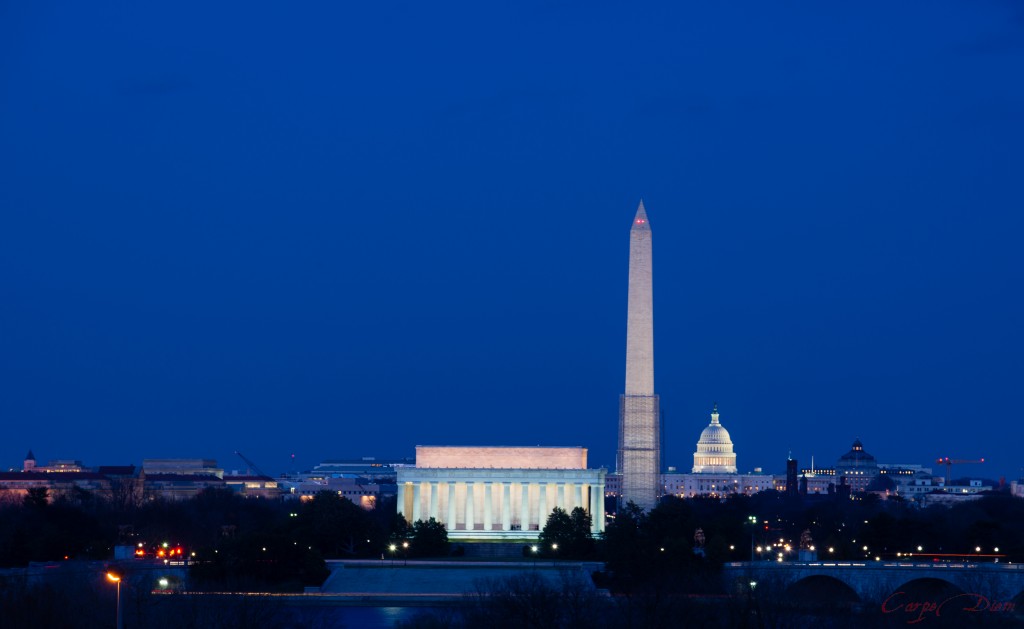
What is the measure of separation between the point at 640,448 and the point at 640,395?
8.42 feet

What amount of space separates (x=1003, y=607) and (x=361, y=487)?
99227 millimetres

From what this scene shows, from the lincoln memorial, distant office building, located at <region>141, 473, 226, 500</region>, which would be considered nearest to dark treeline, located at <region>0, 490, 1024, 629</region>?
the lincoln memorial

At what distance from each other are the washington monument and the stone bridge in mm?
18953

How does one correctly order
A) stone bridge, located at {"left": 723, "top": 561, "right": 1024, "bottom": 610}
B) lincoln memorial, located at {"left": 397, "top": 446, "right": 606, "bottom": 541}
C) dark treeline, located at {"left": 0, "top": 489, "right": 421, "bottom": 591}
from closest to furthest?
stone bridge, located at {"left": 723, "top": 561, "right": 1024, "bottom": 610} → dark treeline, located at {"left": 0, "top": 489, "right": 421, "bottom": 591} → lincoln memorial, located at {"left": 397, "top": 446, "right": 606, "bottom": 541}

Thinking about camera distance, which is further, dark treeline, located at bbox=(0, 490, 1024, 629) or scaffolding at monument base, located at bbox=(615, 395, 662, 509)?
scaffolding at monument base, located at bbox=(615, 395, 662, 509)

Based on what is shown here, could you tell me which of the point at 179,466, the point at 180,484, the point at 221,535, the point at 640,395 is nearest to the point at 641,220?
the point at 640,395

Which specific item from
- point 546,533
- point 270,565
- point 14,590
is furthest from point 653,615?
point 546,533

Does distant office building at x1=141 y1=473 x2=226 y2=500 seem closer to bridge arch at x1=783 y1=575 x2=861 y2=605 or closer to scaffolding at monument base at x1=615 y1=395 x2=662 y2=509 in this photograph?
scaffolding at monument base at x1=615 y1=395 x2=662 y2=509

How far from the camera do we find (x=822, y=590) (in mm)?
73812

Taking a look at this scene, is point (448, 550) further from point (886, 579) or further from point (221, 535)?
point (886, 579)

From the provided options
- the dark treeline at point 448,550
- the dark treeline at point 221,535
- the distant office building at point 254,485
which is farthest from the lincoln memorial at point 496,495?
the distant office building at point 254,485

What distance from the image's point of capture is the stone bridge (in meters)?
70.1

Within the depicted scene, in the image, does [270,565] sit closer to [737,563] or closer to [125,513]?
[737,563]

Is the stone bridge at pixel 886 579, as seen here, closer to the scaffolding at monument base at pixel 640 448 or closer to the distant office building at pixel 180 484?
the scaffolding at monument base at pixel 640 448
